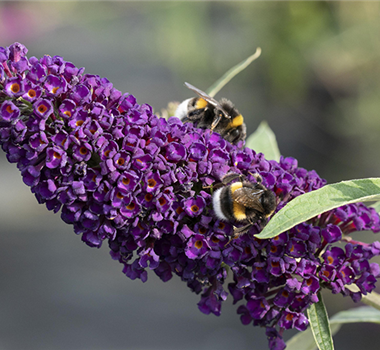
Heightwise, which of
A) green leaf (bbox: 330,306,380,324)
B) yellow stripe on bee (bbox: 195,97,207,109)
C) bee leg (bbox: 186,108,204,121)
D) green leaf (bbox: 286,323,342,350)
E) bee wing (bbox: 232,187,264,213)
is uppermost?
yellow stripe on bee (bbox: 195,97,207,109)

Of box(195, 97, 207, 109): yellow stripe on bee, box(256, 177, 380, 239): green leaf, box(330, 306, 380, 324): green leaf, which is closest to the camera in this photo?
box(256, 177, 380, 239): green leaf

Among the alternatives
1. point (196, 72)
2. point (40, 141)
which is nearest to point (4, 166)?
point (196, 72)

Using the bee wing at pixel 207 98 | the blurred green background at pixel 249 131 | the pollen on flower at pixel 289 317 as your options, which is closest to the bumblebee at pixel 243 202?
the pollen on flower at pixel 289 317

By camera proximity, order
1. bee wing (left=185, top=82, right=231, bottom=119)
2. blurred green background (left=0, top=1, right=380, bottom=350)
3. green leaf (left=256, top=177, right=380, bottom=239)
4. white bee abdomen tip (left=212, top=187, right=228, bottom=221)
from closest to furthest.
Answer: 1. green leaf (left=256, top=177, right=380, bottom=239)
2. white bee abdomen tip (left=212, top=187, right=228, bottom=221)
3. bee wing (left=185, top=82, right=231, bottom=119)
4. blurred green background (left=0, top=1, right=380, bottom=350)

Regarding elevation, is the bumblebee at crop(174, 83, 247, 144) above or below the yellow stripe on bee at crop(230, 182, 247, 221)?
above

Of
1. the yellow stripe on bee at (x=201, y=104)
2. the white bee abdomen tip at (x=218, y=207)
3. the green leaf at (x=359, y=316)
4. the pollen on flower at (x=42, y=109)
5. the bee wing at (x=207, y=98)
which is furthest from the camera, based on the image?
the yellow stripe on bee at (x=201, y=104)

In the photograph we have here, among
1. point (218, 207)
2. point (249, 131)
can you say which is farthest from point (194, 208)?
point (249, 131)

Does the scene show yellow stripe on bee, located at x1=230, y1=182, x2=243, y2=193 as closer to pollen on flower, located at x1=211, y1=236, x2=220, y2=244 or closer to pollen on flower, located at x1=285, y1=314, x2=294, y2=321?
pollen on flower, located at x1=211, y1=236, x2=220, y2=244

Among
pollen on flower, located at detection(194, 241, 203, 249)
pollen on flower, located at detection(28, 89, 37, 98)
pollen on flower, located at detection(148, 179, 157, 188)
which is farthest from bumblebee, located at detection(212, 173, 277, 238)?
pollen on flower, located at detection(28, 89, 37, 98)

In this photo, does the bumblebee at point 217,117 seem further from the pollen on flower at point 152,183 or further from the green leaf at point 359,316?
the green leaf at point 359,316
